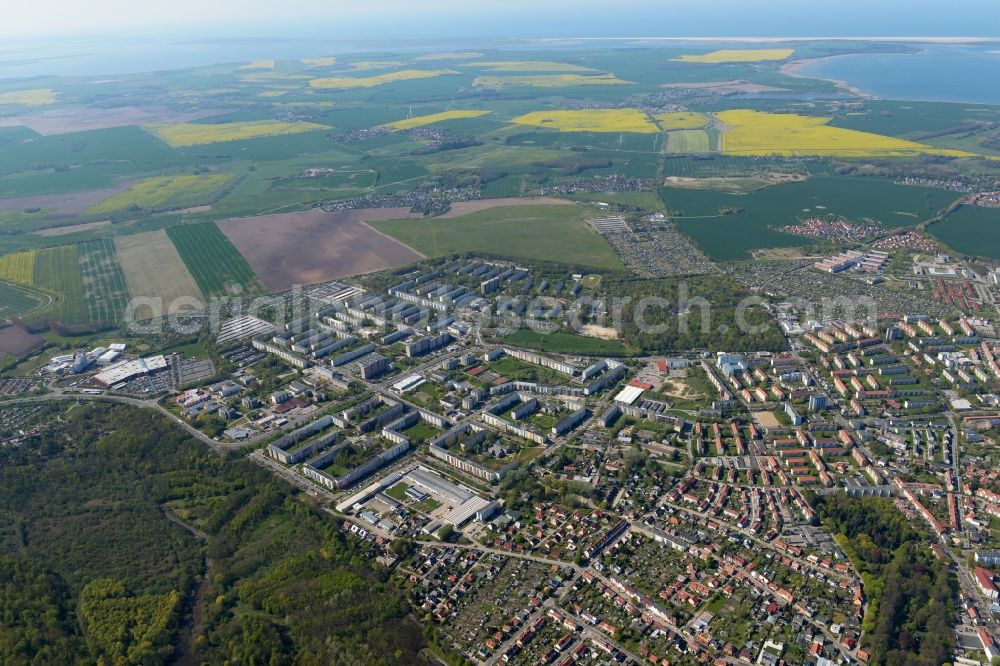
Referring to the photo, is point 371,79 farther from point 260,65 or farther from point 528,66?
point 260,65

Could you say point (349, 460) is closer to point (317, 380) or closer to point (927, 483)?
point (317, 380)

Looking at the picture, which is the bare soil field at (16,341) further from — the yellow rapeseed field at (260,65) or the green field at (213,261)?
the yellow rapeseed field at (260,65)

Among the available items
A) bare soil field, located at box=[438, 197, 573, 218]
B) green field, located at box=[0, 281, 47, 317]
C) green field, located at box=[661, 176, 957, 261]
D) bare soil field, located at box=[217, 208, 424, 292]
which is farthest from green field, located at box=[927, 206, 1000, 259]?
green field, located at box=[0, 281, 47, 317]

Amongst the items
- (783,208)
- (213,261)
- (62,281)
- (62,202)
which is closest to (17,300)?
(62,281)

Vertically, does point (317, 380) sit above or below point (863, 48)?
below

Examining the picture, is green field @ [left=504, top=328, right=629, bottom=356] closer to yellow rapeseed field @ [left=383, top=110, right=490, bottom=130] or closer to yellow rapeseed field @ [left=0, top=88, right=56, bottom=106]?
yellow rapeseed field @ [left=383, top=110, right=490, bottom=130]

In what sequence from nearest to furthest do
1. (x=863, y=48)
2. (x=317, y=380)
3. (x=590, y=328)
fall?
(x=317, y=380) < (x=590, y=328) < (x=863, y=48)

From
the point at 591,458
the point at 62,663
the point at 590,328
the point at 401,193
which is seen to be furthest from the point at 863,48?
the point at 62,663
